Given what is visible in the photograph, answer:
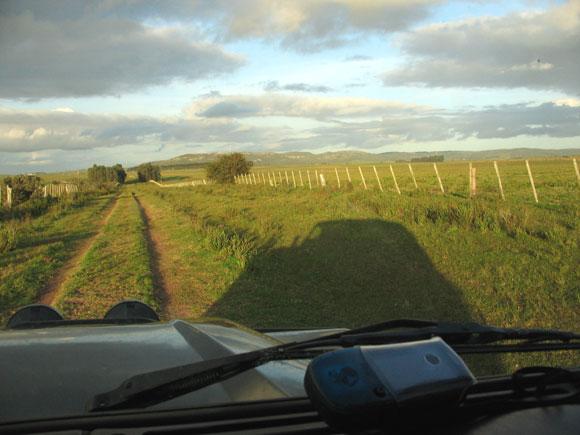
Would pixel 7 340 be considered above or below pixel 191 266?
above

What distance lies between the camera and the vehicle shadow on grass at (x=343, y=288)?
24.1 ft

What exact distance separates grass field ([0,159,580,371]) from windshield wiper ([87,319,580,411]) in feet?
11.0

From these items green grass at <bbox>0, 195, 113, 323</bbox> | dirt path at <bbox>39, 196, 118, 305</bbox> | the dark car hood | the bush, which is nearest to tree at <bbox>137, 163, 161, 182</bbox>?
green grass at <bbox>0, 195, 113, 323</bbox>

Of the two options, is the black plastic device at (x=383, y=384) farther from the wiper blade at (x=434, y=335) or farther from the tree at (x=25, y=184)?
the tree at (x=25, y=184)

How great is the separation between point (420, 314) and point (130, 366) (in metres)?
5.88

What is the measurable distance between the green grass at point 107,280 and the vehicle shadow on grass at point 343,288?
1496 mm

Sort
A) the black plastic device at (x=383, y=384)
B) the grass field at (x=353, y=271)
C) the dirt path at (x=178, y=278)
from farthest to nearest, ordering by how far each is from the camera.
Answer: the dirt path at (x=178, y=278) < the grass field at (x=353, y=271) < the black plastic device at (x=383, y=384)

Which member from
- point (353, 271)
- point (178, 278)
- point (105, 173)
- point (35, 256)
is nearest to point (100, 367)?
point (353, 271)

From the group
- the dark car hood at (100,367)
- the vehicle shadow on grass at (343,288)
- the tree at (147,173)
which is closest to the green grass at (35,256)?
the vehicle shadow on grass at (343,288)

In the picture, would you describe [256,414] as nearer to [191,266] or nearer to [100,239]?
[191,266]

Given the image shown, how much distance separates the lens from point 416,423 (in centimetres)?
131

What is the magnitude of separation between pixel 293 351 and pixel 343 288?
712cm

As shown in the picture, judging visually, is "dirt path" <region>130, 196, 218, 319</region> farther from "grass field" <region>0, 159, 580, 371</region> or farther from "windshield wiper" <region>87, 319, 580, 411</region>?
"windshield wiper" <region>87, 319, 580, 411</region>

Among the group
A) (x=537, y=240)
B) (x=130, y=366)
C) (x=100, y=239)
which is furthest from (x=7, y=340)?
(x=100, y=239)
